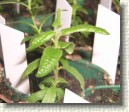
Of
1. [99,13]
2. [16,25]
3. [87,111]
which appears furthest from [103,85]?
[16,25]

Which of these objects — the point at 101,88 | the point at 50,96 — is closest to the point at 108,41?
the point at 101,88

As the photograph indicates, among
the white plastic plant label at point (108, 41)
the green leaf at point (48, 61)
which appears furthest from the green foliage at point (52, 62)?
the white plastic plant label at point (108, 41)

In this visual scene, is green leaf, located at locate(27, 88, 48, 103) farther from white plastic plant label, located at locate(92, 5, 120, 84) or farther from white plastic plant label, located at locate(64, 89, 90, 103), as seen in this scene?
white plastic plant label, located at locate(92, 5, 120, 84)

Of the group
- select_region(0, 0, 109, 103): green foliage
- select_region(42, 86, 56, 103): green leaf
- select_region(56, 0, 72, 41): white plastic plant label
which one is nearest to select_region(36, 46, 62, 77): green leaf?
select_region(0, 0, 109, 103): green foliage

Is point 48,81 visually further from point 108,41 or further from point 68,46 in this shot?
point 108,41

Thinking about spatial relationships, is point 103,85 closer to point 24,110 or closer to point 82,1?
point 24,110
